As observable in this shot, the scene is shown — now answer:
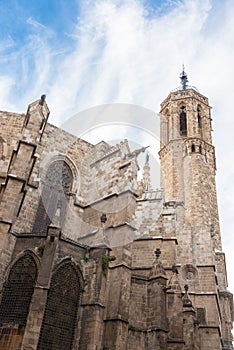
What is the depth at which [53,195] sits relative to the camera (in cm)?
1664

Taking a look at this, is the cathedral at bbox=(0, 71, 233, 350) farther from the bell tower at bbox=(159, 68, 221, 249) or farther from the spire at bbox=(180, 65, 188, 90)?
the spire at bbox=(180, 65, 188, 90)

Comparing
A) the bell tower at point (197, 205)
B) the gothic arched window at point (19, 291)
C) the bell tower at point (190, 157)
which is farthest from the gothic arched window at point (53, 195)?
the bell tower at point (190, 157)

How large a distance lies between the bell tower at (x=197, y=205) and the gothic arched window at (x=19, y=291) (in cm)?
926

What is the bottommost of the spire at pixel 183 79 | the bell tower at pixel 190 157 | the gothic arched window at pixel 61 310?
the gothic arched window at pixel 61 310

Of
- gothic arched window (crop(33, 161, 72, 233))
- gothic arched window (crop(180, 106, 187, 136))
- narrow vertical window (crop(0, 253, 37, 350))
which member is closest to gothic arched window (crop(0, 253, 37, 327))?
narrow vertical window (crop(0, 253, 37, 350))

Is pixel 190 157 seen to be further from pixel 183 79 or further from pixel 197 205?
pixel 183 79

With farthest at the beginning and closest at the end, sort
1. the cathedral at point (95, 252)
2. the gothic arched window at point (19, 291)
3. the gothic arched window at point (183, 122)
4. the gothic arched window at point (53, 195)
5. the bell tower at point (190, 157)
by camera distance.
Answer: the gothic arched window at point (183, 122) < the bell tower at point (190, 157) < the gothic arched window at point (53, 195) < the cathedral at point (95, 252) < the gothic arched window at point (19, 291)

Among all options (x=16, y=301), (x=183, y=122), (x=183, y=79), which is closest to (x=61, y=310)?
(x=16, y=301)

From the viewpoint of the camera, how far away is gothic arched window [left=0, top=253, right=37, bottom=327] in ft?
35.9

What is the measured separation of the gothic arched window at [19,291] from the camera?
10.9m

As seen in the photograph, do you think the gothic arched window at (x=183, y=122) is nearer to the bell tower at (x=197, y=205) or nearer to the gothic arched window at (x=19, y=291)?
the bell tower at (x=197, y=205)

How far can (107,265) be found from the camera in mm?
12602

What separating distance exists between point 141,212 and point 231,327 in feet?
27.7

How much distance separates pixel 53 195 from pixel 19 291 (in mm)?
5896
